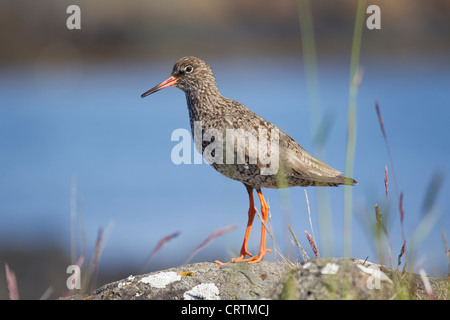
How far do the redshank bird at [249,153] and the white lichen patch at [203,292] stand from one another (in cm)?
91

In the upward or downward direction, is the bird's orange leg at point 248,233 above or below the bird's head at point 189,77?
below

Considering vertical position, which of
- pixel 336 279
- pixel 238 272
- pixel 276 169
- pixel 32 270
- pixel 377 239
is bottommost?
pixel 32 270

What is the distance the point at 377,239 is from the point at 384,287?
1.18 ft

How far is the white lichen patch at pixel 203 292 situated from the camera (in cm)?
436

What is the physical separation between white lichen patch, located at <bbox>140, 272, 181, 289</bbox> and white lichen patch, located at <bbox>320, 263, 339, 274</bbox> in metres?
1.90

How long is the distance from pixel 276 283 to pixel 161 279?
1.49 metres

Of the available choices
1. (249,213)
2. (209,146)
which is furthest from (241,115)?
(249,213)

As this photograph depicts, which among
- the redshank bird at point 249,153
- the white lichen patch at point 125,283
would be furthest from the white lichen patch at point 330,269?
the white lichen patch at point 125,283

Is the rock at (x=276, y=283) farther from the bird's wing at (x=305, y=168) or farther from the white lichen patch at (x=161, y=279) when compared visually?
the bird's wing at (x=305, y=168)

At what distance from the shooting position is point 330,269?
3.23m

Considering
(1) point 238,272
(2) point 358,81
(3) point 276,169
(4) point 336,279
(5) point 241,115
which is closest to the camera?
(2) point 358,81

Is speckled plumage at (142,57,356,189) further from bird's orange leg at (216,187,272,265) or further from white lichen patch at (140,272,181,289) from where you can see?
white lichen patch at (140,272,181,289)
